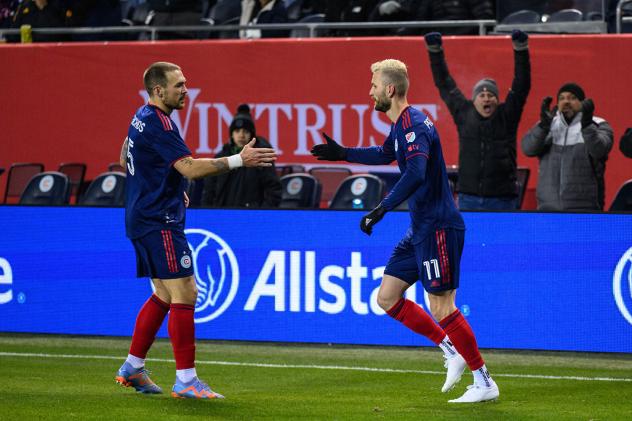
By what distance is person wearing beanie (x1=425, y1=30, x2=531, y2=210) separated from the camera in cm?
1199

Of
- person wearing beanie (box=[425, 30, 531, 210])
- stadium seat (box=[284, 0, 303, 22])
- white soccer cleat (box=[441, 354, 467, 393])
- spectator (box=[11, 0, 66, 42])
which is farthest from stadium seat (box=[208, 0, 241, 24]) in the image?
white soccer cleat (box=[441, 354, 467, 393])

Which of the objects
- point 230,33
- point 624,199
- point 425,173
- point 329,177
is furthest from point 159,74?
point 230,33

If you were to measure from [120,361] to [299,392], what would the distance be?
90.7 inches

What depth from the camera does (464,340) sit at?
8.20 metres

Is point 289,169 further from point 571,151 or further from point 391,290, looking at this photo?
point 391,290

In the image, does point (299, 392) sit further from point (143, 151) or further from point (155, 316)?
point (143, 151)

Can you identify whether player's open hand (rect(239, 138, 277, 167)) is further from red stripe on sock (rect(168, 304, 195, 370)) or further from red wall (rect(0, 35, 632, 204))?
red wall (rect(0, 35, 632, 204))

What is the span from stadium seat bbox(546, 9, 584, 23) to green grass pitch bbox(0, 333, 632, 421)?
18.4 feet

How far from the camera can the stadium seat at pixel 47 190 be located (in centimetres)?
1506

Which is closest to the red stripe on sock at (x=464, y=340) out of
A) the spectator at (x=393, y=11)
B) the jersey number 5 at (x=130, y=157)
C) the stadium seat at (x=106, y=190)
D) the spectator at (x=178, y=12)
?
the jersey number 5 at (x=130, y=157)

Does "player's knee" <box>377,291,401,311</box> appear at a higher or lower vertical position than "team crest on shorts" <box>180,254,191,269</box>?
lower

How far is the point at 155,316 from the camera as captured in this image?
853 centimetres

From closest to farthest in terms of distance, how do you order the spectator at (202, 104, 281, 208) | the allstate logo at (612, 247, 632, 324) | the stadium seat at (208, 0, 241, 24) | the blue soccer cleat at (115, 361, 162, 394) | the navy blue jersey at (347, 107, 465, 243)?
the navy blue jersey at (347, 107, 465, 243), the blue soccer cleat at (115, 361, 162, 394), the allstate logo at (612, 247, 632, 324), the spectator at (202, 104, 281, 208), the stadium seat at (208, 0, 241, 24)

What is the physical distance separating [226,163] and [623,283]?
14.0ft
